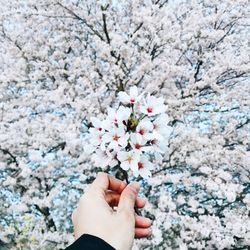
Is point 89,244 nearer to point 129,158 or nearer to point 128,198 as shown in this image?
point 128,198

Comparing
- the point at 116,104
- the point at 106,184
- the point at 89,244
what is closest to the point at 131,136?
the point at 106,184

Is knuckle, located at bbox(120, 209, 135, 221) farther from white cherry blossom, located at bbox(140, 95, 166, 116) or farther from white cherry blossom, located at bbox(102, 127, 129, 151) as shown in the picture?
white cherry blossom, located at bbox(140, 95, 166, 116)

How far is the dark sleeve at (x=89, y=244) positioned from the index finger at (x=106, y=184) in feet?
1.10

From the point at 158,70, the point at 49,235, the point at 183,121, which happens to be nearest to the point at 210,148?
the point at 183,121

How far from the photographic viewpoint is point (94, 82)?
325 inches

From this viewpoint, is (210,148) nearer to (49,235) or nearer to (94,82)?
(94,82)

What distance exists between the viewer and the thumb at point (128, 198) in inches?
66.2

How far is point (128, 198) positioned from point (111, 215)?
5.4 inches

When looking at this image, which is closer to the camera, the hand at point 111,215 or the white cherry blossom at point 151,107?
the hand at point 111,215

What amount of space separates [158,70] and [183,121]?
3.19ft

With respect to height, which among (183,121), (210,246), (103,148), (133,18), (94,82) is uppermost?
(103,148)

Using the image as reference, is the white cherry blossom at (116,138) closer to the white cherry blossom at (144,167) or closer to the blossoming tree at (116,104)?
the white cherry blossom at (144,167)

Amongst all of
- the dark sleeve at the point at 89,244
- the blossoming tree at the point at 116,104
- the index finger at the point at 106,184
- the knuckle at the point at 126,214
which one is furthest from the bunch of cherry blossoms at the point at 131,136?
the blossoming tree at the point at 116,104

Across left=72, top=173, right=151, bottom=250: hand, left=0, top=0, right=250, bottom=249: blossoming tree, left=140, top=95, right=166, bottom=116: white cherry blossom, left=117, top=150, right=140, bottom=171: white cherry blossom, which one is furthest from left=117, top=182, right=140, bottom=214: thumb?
left=0, top=0, right=250, bottom=249: blossoming tree
